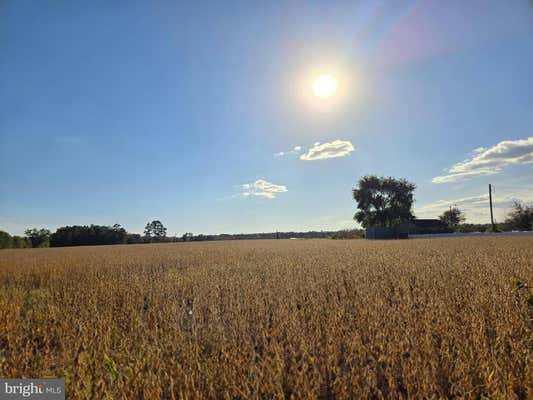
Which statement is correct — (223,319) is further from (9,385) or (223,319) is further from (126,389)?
(9,385)

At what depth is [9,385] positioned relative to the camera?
8.29ft

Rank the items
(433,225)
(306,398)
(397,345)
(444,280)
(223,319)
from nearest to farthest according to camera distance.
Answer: (306,398), (397,345), (223,319), (444,280), (433,225)

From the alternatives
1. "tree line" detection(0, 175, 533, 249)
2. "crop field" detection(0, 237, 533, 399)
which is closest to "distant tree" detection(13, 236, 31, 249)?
"tree line" detection(0, 175, 533, 249)

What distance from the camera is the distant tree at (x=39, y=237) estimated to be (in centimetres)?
5906

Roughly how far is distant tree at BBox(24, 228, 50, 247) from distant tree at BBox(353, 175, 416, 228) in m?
67.3

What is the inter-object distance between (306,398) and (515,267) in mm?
7327

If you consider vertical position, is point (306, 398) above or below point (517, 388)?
above

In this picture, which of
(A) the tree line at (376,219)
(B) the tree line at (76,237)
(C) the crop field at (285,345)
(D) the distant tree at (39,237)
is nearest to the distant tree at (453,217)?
(A) the tree line at (376,219)

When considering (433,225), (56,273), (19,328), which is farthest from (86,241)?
(433,225)
